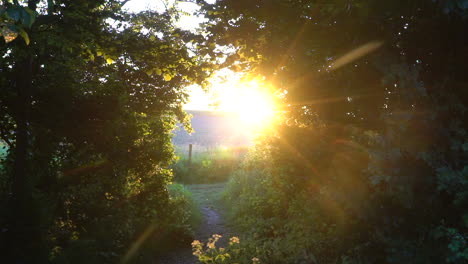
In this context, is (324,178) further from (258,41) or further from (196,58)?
(196,58)

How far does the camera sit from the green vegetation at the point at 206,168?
21.6 metres

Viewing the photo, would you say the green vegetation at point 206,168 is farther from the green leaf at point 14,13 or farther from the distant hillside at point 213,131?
the green leaf at point 14,13

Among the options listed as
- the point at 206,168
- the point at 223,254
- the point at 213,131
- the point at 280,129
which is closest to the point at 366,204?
the point at 280,129

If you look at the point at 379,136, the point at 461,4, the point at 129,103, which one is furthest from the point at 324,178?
the point at 129,103

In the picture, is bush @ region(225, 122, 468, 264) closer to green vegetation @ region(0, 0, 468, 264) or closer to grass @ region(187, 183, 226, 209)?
green vegetation @ region(0, 0, 468, 264)

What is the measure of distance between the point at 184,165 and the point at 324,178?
17.9 meters

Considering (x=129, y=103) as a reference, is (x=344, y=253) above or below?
below

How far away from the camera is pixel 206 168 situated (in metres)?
22.5

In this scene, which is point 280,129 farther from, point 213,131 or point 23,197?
point 213,131

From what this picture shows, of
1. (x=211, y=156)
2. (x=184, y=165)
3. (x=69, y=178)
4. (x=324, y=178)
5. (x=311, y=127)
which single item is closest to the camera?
(x=324, y=178)

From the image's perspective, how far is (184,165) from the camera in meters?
22.6

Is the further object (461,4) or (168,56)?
(168,56)

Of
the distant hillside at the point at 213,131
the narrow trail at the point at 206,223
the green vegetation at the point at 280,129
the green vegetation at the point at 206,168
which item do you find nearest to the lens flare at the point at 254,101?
the green vegetation at the point at 280,129

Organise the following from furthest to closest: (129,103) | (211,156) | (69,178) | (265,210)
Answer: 1. (211,156)
2. (265,210)
3. (129,103)
4. (69,178)
